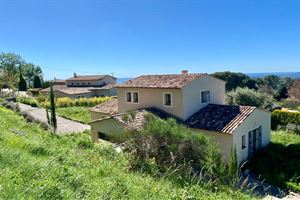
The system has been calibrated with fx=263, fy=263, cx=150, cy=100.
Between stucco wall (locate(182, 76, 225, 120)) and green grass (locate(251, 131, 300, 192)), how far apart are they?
5.73 m

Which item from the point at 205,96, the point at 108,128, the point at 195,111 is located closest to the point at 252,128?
the point at 195,111

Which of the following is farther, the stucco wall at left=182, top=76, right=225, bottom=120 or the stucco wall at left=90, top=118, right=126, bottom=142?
the stucco wall at left=182, top=76, right=225, bottom=120

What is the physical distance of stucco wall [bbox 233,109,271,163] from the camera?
56.1ft

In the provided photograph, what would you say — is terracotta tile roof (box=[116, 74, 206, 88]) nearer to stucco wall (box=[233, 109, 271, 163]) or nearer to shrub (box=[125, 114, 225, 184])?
stucco wall (box=[233, 109, 271, 163])

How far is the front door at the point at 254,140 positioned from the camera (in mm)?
18478

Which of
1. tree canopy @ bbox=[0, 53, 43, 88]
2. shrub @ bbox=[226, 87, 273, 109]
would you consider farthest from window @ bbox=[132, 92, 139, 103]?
tree canopy @ bbox=[0, 53, 43, 88]

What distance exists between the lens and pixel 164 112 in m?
21.7

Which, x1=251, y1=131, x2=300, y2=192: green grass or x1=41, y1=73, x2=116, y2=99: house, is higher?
x1=41, y1=73, x2=116, y2=99: house

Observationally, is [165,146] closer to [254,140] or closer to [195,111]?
[254,140]

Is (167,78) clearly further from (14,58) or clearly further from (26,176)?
(14,58)

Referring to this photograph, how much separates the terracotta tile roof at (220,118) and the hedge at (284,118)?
9.03 meters

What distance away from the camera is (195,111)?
21.3 m

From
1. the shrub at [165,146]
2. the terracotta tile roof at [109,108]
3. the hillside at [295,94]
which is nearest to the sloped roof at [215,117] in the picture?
the shrub at [165,146]

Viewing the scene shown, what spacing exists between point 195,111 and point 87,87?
4734cm
